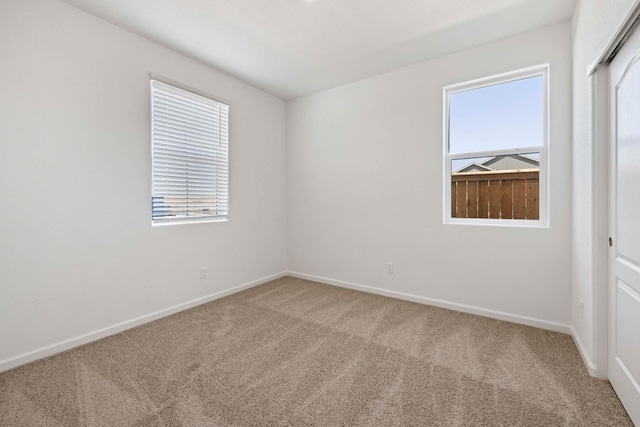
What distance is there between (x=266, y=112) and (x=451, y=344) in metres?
3.60

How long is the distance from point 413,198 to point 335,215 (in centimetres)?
112

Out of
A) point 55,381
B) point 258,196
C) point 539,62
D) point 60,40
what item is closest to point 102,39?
point 60,40

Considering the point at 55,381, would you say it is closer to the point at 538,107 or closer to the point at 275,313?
the point at 275,313

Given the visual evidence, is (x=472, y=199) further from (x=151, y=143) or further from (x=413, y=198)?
(x=151, y=143)

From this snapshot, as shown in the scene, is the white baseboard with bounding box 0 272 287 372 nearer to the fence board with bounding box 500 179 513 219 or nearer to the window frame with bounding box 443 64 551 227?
the window frame with bounding box 443 64 551 227

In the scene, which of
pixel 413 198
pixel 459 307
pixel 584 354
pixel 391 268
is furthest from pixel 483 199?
pixel 584 354

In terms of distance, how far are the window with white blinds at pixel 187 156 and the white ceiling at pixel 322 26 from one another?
0.52 m

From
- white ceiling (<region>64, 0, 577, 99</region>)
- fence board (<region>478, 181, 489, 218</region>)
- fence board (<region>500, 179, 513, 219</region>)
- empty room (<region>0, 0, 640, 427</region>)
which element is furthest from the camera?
fence board (<region>478, 181, 489, 218</region>)

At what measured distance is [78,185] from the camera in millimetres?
2295

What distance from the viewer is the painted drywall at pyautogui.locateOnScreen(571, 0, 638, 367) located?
5.67ft

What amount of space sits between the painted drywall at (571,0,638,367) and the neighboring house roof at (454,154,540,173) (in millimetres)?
365

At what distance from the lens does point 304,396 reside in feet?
5.48

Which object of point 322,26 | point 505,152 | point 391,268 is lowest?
point 391,268

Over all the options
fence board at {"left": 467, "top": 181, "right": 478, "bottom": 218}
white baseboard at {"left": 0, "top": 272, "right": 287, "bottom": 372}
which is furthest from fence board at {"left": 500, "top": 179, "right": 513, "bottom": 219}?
white baseboard at {"left": 0, "top": 272, "right": 287, "bottom": 372}
